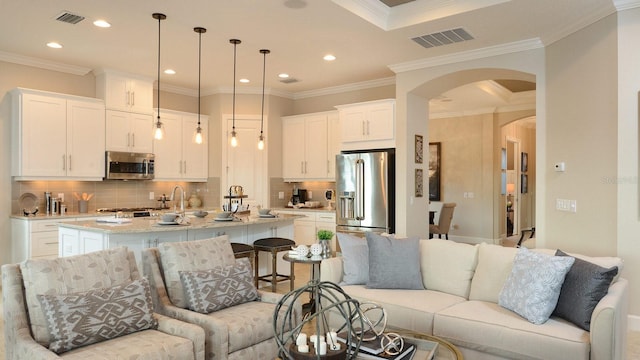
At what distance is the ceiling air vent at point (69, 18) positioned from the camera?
437cm

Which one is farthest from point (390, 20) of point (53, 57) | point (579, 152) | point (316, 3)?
point (53, 57)

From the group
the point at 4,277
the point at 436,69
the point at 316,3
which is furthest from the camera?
the point at 436,69

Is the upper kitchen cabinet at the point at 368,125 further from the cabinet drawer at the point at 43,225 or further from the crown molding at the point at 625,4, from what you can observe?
the cabinet drawer at the point at 43,225

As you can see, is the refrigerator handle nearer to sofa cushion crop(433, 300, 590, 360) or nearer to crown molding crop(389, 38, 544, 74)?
crown molding crop(389, 38, 544, 74)

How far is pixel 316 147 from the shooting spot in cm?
764

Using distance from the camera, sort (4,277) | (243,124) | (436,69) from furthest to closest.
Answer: (243,124)
(436,69)
(4,277)

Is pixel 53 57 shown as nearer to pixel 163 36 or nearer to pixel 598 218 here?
pixel 163 36

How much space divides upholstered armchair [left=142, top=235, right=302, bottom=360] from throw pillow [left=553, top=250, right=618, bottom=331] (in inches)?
67.7

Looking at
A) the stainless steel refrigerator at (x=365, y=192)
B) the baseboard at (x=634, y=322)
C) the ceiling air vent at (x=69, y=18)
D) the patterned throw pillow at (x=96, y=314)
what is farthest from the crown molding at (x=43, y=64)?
the baseboard at (x=634, y=322)

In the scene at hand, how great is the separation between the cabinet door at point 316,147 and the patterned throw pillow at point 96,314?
5164 mm

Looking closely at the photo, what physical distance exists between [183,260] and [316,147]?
480cm

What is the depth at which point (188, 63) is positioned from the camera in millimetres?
6145

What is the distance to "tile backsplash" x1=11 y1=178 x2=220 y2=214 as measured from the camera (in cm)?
603

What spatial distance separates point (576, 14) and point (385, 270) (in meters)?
3.07
